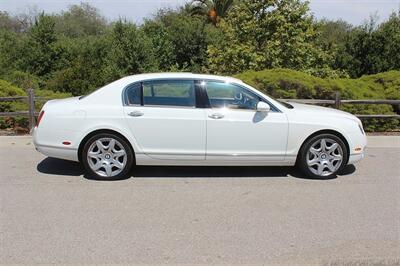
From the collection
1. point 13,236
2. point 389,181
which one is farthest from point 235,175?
point 13,236

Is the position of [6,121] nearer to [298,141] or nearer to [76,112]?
[76,112]

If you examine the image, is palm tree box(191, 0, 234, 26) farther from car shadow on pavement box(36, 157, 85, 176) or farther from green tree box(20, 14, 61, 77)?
car shadow on pavement box(36, 157, 85, 176)

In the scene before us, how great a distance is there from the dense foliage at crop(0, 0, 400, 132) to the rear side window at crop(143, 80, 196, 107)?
4.88 m

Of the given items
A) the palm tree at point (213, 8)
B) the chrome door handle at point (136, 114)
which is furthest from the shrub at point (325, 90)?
the palm tree at point (213, 8)

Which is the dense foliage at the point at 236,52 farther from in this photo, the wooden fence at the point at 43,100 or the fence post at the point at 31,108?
the fence post at the point at 31,108

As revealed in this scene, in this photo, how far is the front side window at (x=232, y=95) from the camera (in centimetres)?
638

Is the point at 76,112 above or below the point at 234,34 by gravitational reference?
below

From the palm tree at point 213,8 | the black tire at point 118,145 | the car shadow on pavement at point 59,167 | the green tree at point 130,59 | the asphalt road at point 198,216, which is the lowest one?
the asphalt road at point 198,216

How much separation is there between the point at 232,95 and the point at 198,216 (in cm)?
205

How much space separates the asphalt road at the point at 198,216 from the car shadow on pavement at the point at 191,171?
0.01m

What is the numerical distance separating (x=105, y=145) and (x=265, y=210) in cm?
235

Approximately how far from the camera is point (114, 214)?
197 inches

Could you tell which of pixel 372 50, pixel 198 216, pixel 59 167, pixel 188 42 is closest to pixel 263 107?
pixel 198 216

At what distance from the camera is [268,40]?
1634 cm
